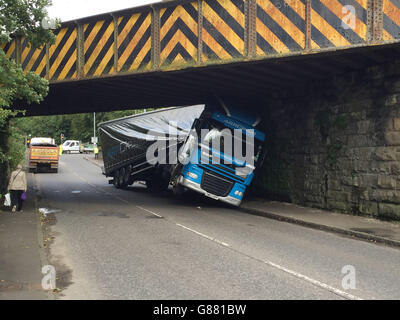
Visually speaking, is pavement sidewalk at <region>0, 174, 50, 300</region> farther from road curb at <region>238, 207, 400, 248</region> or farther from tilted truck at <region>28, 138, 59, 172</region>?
tilted truck at <region>28, 138, 59, 172</region>

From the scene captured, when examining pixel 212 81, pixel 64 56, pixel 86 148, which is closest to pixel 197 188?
pixel 212 81

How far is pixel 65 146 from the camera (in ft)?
235

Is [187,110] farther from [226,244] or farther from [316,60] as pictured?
[226,244]

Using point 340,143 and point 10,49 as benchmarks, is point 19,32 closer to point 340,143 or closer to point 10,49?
point 10,49

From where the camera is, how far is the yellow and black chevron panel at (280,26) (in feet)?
37.8

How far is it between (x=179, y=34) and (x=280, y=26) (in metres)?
2.92

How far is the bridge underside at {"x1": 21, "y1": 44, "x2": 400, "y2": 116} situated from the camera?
1216 cm

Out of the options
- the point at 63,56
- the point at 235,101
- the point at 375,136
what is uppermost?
the point at 63,56

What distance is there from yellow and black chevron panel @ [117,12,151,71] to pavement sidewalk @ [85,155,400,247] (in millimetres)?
5824

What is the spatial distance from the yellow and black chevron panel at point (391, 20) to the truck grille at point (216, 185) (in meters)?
6.81

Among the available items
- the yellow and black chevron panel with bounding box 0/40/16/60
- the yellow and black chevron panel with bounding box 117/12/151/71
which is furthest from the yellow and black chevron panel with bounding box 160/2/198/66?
the yellow and black chevron panel with bounding box 0/40/16/60

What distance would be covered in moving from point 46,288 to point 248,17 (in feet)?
29.0

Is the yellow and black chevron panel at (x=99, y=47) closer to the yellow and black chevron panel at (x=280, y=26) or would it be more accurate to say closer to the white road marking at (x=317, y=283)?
the yellow and black chevron panel at (x=280, y=26)
